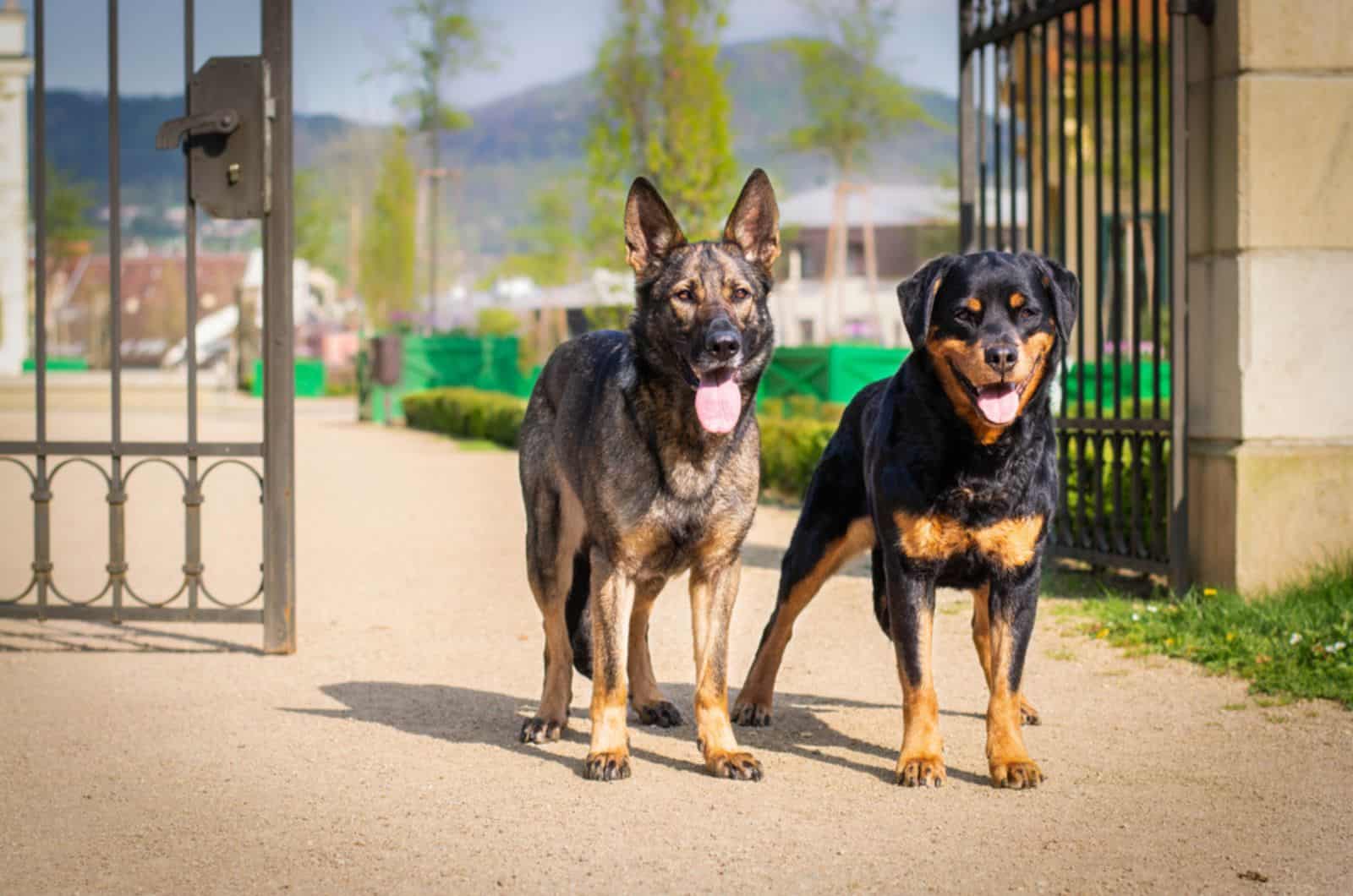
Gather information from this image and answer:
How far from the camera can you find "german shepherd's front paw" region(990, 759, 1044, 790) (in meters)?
5.34

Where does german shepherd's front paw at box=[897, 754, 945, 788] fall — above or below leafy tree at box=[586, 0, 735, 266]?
below

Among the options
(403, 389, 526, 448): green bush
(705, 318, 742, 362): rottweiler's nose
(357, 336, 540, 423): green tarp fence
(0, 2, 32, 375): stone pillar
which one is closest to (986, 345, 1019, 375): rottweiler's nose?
(705, 318, 742, 362): rottweiler's nose

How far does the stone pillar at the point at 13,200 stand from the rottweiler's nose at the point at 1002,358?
58.5 meters

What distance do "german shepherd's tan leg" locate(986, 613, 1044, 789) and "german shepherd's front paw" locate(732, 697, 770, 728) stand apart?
115cm

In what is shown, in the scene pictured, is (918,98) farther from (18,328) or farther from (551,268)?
(18,328)

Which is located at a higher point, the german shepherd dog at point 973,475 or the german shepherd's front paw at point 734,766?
the german shepherd dog at point 973,475

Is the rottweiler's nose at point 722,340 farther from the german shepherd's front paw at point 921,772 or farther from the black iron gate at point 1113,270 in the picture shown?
the black iron gate at point 1113,270

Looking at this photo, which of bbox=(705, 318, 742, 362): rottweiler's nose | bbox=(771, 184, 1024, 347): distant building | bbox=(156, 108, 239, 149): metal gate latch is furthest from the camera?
bbox=(771, 184, 1024, 347): distant building

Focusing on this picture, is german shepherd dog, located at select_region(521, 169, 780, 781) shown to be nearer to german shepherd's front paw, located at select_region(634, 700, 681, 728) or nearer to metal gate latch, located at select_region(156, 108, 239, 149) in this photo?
german shepherd's front paw, located at select_region(634, 700, 681, 728)

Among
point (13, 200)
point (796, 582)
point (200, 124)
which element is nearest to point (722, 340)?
point (796, 582)

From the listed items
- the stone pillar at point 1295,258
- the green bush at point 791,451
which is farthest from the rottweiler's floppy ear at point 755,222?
the green bush at point 791,451

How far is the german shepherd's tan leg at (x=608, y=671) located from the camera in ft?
18.1

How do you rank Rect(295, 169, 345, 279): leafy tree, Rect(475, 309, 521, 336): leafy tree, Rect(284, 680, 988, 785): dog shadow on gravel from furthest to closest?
Answer: Rect(295, 169, 345, 279): leafy tree → Rect(475, 309, 521, 336): leafy tree → Rect(284, 680, 988, 785): dog shadow on gravel

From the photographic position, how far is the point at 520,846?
4637 mm
